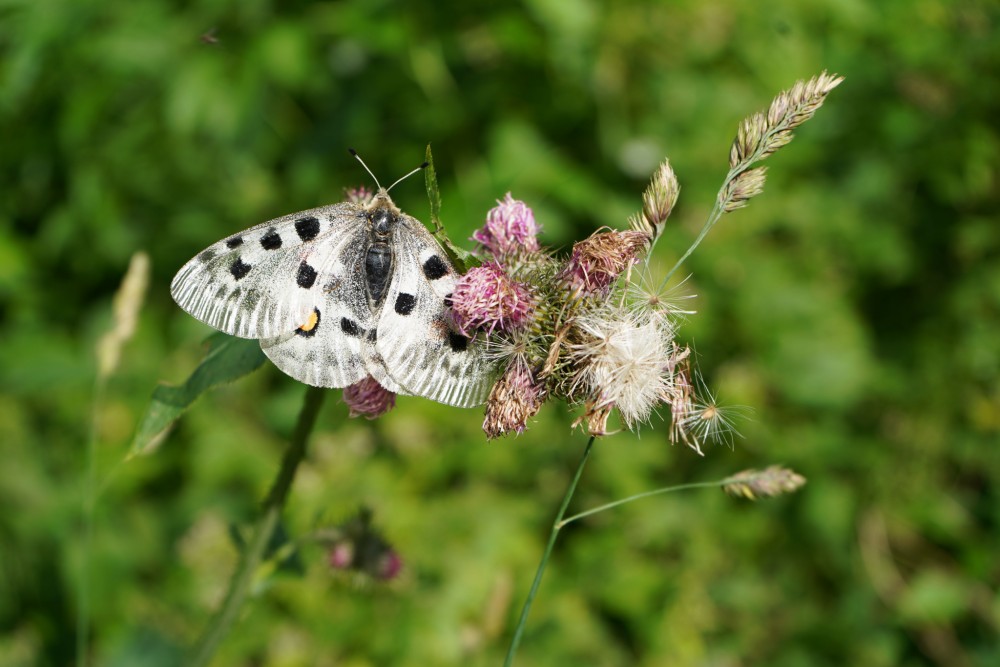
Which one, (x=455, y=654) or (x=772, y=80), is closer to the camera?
(x=455, y=654)

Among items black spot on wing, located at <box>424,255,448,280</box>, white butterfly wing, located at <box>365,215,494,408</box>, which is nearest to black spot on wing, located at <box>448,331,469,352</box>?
white butterfly wing, located at <box>365,215,494,408</box>

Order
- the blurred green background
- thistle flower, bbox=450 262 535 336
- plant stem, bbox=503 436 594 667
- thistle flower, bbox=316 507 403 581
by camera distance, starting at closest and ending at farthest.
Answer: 1. plant stem, bbox=503 436 594 667
2. thistle flower, bbox=450 262 535 336
3. thistle flower, bbox=316 507 403 581
4. the blurred green background

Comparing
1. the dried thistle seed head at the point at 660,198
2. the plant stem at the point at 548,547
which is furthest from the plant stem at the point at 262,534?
the dried thistle seed head at the point at 660,198

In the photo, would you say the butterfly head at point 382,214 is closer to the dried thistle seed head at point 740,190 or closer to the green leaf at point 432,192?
the green leaf at point 432,192

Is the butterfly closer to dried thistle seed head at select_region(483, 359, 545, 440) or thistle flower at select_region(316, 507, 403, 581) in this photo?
dried thistle seed head at select_region(483, 359, 545, 440)

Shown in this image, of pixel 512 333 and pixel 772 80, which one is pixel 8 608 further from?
pixel 772 80

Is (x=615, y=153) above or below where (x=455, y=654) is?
above

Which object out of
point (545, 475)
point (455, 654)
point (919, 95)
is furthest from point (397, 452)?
point (919, 95)
